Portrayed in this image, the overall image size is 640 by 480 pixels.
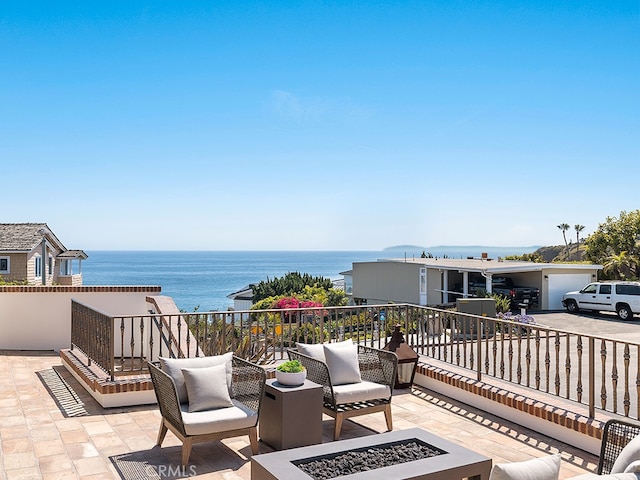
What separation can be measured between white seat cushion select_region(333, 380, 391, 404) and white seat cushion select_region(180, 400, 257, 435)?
923mm

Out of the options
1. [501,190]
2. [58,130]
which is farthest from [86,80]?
[501,190]

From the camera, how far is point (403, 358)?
677cm

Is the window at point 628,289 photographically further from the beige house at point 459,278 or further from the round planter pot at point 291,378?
the round planter pot at point 291,378

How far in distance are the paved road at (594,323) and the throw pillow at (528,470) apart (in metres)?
14.1

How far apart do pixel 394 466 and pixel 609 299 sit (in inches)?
761

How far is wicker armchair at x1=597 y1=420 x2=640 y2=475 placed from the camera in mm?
3127

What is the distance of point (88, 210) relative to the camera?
50344 mm

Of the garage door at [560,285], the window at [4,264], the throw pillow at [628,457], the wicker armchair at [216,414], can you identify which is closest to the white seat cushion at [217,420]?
the wicker armchair at [216,414]

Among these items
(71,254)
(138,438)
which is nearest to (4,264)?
(71,254)

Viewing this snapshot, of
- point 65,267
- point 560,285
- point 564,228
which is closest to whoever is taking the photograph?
point 560,285

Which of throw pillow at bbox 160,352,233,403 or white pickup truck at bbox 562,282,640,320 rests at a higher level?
throw pillow at bbox 160,352,233,403

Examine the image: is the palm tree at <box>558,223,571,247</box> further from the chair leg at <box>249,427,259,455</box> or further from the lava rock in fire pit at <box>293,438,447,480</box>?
the lava rock in fire pit at <box>293,438,447,480</box>

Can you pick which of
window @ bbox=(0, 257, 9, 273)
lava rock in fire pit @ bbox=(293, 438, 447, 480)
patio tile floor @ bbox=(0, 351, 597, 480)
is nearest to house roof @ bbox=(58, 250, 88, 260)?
window @ bbox=(0, 257, 9, 273)

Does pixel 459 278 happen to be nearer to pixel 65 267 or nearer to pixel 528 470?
pixel 528 470
